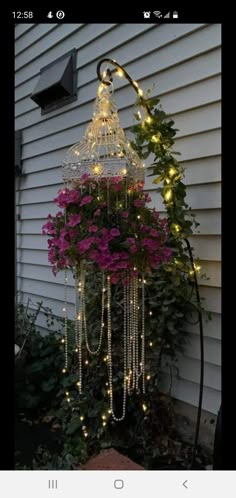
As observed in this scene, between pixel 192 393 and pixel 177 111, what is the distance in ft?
4.29

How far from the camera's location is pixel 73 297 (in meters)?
2.93

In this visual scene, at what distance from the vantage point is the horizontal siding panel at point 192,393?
191 cm

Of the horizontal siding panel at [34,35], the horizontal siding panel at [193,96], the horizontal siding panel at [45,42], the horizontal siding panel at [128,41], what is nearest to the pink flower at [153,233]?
the horizontal siding panel at [193,96]

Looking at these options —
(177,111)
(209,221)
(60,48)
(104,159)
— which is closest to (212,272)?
(209,221)

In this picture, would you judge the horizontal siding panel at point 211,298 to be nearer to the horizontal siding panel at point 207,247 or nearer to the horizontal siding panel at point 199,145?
the horizontal siding panel at point 207,247

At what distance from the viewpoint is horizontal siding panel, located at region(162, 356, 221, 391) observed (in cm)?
190

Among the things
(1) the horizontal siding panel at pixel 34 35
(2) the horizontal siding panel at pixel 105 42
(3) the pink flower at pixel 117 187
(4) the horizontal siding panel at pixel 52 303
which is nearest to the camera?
(3) the pink flower at pixel 117 187

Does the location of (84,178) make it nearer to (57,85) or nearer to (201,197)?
(201,197)
